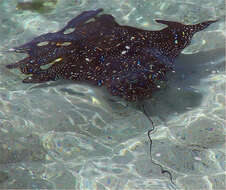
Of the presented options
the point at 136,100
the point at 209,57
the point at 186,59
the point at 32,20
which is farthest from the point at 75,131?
the point at 32,20

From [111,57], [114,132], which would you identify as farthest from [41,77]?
[114,132]

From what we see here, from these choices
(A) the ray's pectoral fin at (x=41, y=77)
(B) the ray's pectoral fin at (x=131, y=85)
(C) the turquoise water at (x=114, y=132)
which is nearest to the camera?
(C) the turquoise water at (x=114, y=132)

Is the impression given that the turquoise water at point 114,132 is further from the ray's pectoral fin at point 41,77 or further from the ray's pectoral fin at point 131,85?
the ray's pectoral fin at point 131,85

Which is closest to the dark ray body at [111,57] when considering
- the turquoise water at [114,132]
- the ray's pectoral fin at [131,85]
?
the ray's pectoral fin at [131,85]

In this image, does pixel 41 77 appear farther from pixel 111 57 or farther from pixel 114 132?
pixel 114 132

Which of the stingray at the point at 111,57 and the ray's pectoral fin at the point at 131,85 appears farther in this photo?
the stingray at the point at 111,57

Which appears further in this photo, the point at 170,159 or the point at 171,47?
the point at 171,47

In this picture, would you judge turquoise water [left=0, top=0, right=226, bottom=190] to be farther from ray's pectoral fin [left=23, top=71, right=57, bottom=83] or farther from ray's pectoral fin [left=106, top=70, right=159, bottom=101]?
ray's pectoral fin [left=106, top=70, right=159, bottom=101]

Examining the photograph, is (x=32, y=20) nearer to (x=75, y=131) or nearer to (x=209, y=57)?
(x=75, y=131)
